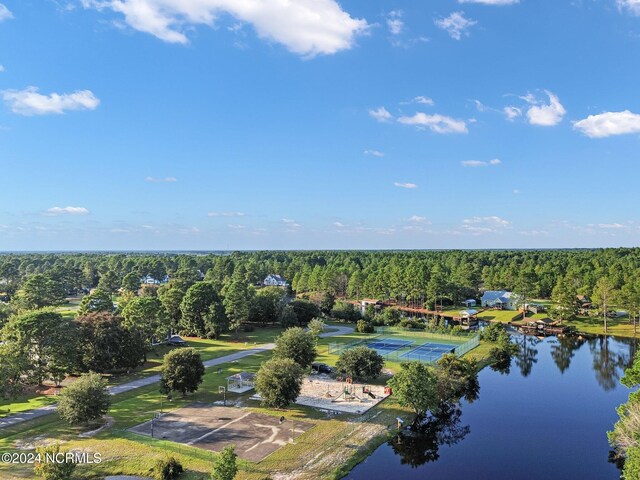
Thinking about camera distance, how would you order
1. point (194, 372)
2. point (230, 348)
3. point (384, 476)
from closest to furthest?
point (384, 476) < point (194, 372) < point (230, 348)

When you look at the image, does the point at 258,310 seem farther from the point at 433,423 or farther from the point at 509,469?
the point at 509,469

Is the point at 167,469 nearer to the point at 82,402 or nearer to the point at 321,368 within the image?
the point at 82,402

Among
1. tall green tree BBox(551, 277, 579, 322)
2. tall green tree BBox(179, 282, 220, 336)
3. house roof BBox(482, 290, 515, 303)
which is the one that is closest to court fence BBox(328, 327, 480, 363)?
tall green tree BBox(179, 282, 220, 336)

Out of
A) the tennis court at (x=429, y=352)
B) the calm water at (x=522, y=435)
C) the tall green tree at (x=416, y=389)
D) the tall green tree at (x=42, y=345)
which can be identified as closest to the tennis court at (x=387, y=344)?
the tennis court at (x=429, y=352)

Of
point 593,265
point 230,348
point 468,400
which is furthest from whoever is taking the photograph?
point 593,265

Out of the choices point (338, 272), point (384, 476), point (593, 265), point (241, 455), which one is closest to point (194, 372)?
point (241, 455)

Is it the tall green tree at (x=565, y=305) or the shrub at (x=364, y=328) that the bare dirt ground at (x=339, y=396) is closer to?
the shrub at (x=364, y=328)
